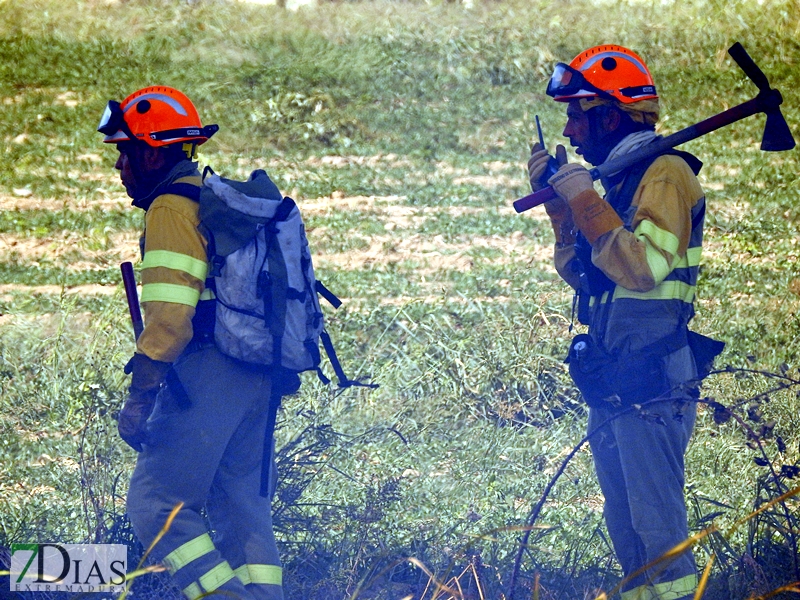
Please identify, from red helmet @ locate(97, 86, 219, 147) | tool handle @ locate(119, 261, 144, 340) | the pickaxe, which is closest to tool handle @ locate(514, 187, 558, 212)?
the pickaxe

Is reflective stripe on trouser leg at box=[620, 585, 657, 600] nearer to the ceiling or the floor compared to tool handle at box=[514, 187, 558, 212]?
nearer to the floor

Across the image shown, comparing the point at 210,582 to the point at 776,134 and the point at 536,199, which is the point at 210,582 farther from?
the point at 776,134

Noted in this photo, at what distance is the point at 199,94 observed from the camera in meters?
10.9

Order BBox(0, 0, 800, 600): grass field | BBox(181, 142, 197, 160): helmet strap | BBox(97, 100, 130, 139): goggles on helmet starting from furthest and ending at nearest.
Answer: BBox(0, 0, 800, 600): grass field < BBox(181, 142, 197, 160): helmet strap < BBox(97, 100, 130, 139): goggles on helmet

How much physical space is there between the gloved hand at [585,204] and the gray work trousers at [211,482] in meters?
1.23

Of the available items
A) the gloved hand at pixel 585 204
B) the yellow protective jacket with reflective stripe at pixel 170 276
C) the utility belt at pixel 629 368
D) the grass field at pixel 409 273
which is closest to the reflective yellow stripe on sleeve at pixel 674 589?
the grass field at pixel 409 273

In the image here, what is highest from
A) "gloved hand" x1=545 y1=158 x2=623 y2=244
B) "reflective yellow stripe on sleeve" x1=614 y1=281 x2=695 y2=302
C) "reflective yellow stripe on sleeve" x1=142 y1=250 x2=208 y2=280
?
"reflective yellow stripe on sleeve" x1=142 y1=250 x2=208 y2=280

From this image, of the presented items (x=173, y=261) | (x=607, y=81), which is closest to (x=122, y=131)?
(x=173, y=261)

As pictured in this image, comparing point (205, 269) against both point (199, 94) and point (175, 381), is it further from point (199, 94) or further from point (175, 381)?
point (199, 94)

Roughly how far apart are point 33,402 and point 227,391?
8.76 ft

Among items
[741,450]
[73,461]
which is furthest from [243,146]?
[741,450]

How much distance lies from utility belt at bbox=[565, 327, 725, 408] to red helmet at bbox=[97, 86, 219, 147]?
1605 mm

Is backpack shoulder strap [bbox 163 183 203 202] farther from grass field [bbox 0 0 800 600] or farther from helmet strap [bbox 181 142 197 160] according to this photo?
grass field [bbox 0 0 800 600]

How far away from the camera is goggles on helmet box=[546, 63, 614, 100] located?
139 inches
